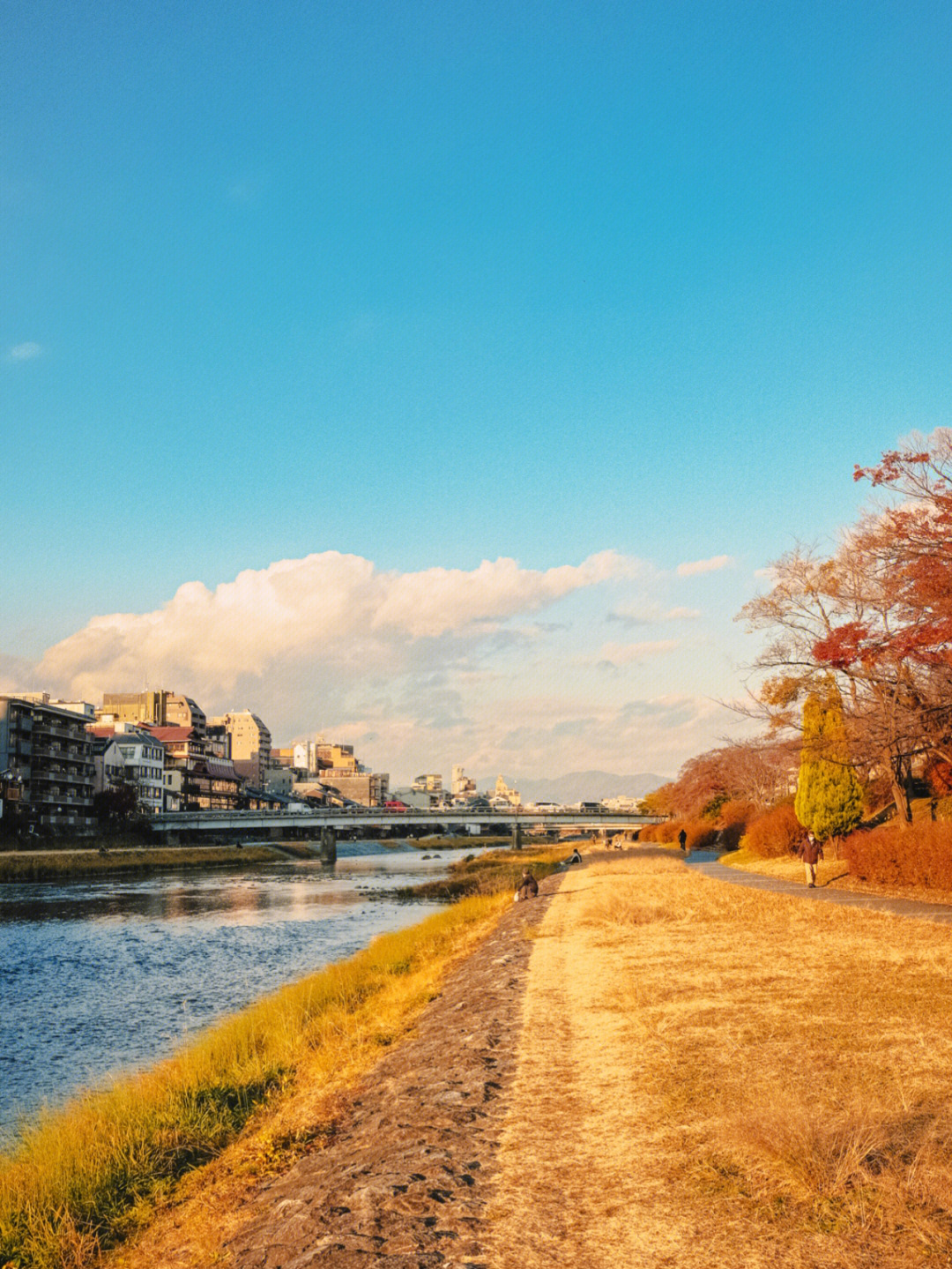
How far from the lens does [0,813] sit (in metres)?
71.3

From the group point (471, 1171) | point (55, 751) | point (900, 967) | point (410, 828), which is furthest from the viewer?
point (410, 828)

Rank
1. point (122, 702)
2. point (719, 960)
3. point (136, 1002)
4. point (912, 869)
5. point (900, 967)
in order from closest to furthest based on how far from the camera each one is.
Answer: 1. point (900, 967)
2. point (719, 960)
3. point (136, 1002)
4. point (912, 869)
5. point (122, 702)

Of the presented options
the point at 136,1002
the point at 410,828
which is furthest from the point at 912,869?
the point at 410,828

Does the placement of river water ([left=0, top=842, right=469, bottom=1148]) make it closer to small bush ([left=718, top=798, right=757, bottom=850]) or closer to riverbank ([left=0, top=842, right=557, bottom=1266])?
riverbank ([left=0, top=842, right=557, bottom=1266])

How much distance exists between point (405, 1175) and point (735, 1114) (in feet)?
7.33

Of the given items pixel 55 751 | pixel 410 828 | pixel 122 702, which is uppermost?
pixel 122 702

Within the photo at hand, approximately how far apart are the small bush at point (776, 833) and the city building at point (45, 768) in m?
55.9

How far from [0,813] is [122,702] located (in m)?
98.2

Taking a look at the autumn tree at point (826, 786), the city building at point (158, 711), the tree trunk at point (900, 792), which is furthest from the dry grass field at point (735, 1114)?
the city building at point (158, 711)

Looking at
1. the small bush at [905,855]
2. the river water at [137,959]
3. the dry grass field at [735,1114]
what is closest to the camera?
the dry grass field at [735,1114]

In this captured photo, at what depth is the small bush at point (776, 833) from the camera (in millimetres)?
37688

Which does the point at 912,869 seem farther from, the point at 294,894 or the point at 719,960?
the point at 294,894

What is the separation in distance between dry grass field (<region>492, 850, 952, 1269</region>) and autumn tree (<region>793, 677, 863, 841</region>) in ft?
61.2

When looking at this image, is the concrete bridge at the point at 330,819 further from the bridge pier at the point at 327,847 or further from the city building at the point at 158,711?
the city building at the point at 158,711
